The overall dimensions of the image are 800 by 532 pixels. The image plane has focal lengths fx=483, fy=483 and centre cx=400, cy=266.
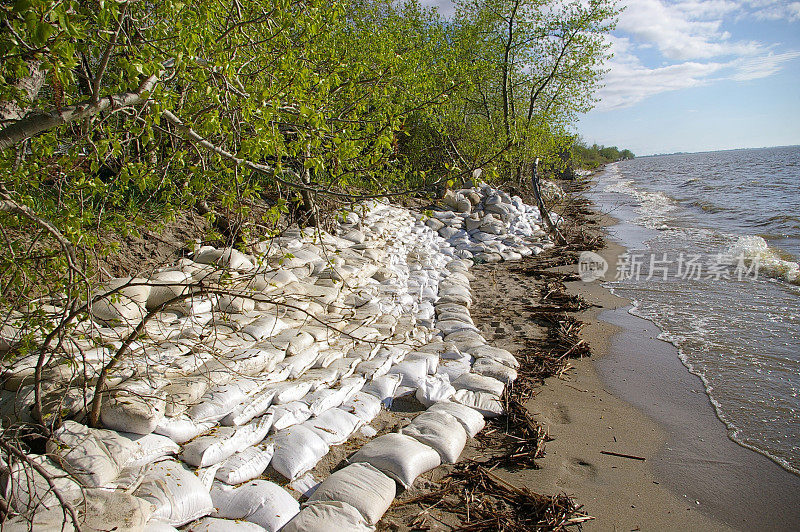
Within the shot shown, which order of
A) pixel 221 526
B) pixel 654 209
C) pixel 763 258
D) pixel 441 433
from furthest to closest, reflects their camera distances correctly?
1. pixel 654 209
2. pixel 763 258
3. pixel 441 433
4. pixel 221 526

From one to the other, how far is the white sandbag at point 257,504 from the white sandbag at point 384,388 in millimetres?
1238

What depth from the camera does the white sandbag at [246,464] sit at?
8.49ft

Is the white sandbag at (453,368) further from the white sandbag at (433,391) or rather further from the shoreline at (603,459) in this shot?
the shoreline at (603,459)

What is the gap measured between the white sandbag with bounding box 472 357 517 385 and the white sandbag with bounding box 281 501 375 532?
200cm

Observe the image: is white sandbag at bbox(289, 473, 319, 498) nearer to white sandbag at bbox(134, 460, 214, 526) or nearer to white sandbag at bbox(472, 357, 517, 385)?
white sandbag at bbox(134, 460, 214, 526)

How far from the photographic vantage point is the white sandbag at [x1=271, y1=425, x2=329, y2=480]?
2.79m

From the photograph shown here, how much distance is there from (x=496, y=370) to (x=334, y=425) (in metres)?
1.68

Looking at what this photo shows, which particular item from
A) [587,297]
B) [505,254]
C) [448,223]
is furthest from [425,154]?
[587,297]

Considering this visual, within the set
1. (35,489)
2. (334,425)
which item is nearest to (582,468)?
(334,425)

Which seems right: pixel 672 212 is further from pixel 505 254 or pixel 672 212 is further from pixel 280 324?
pixel 280 324

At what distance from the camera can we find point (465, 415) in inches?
140

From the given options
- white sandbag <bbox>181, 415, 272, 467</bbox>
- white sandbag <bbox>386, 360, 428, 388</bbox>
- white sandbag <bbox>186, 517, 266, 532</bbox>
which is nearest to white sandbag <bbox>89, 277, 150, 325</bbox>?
white sandbag <bbox>181, 415, 272, 467</bbox>

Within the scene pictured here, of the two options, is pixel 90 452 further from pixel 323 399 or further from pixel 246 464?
pixel 323 399

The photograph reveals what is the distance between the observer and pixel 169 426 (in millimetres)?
2662
